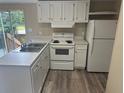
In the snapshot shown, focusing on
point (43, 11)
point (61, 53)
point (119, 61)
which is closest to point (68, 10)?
point (43, 11)

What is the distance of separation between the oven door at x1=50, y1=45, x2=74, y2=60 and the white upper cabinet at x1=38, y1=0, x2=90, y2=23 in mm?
860

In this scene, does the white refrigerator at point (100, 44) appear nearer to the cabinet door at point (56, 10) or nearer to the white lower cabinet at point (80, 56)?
the white lower cabinet at point (80, 56)

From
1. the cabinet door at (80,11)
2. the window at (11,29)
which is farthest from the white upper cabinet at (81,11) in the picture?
the window at (11,29)

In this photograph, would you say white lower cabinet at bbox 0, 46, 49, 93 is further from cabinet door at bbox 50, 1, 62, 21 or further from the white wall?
cabinet door at bbox 50, 1, 62, 21

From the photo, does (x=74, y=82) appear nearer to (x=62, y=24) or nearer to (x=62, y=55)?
(x=62, y=55)

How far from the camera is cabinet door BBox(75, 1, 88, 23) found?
3354mm

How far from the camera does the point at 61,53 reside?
3.48 meters

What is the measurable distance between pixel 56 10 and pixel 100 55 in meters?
1.86

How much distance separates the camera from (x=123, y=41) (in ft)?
4.50

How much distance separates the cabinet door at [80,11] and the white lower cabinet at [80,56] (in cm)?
82

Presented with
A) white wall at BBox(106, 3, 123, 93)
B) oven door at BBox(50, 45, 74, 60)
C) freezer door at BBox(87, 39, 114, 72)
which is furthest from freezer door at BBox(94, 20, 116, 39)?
white wall at BBox(106, 3, 123, 93)

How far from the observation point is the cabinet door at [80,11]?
11.0ft

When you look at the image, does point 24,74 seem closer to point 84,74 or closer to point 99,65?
point 84,74

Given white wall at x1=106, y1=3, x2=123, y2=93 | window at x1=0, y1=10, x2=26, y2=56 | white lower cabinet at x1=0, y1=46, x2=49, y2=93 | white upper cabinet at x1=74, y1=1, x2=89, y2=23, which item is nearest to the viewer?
white wall at x1=106, y1=3, x2=123, y2=93
